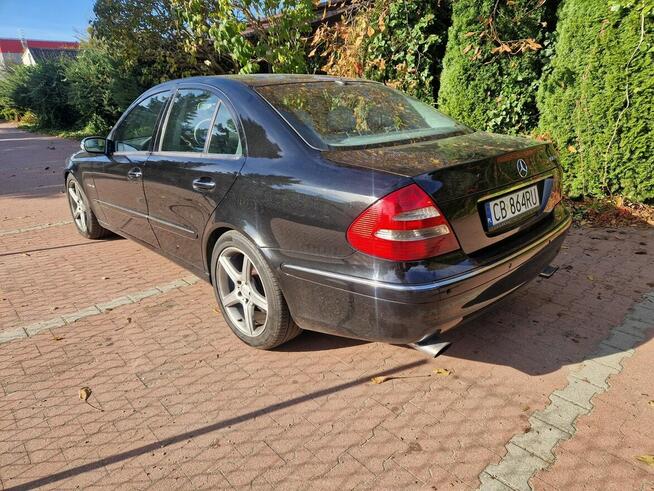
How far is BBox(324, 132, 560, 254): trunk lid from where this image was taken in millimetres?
2186

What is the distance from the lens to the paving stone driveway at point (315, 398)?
206cm

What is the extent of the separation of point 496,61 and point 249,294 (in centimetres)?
496

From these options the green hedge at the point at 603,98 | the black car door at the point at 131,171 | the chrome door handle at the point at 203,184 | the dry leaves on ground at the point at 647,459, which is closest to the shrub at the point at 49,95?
the black car door at the point at 131,171

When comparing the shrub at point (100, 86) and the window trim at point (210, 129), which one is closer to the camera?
the window trim at point (210, 129)

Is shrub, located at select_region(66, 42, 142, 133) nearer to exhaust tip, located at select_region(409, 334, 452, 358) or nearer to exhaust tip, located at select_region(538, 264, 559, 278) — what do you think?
exhaust tip, located at select_region(538, 264, 559, 278)

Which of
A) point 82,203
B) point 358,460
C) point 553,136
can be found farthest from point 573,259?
point 82,203

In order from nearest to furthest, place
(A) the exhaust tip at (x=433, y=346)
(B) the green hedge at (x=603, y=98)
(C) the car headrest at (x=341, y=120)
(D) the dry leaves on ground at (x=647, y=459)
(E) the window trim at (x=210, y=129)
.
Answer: (D) the dry leaves on ground at (x=647, y=459)
(A) the exhaust tip at (x=433, y=346)
(C) the car headrest at (x=341, y=120)
(E) the window trim at (x=210, y=129)
(B) the green hedge at (x=603, y=98)

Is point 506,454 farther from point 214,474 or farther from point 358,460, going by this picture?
point 214,474

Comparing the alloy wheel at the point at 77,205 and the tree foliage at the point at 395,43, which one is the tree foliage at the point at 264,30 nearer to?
the tree foliage at the point at 395,43

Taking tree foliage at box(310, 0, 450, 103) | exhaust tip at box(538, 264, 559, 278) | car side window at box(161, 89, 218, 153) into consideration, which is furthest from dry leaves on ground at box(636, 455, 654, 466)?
tree foliage at box(310, 0, 450, 103)

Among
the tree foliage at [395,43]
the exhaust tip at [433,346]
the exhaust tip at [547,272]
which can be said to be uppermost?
the tree foliage at [395,43]

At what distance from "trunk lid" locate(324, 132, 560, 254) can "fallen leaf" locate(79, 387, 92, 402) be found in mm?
1887

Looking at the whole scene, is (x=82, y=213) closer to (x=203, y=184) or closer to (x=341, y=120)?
(x=203, y=184)

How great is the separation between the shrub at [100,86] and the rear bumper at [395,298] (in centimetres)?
1383
